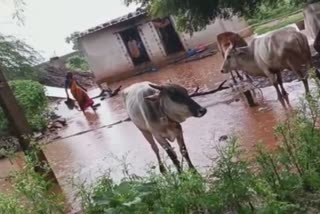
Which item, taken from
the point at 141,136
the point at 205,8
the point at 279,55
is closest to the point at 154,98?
the point at 279,55

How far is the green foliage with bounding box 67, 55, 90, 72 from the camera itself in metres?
36.2

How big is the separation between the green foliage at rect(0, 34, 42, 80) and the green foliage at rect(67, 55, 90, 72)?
15.1 metres

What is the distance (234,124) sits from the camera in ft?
29.5

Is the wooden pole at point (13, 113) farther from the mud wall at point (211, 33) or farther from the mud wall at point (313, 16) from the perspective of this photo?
the mud wall at point (211, 33)

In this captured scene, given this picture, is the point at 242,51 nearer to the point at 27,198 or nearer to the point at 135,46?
the point at 27,198

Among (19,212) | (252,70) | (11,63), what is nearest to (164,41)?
(11,63)

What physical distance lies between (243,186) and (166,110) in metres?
2.70

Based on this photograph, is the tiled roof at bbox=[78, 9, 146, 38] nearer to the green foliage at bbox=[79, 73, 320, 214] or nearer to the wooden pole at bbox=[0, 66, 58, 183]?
the wooden pole at bbox=[0, 66, 58, 183]

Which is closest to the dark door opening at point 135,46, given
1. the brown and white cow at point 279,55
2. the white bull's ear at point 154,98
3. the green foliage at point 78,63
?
the green foliage at point 78,63

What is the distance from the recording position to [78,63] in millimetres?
36844

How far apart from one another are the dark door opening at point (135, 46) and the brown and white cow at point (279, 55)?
57.7 feet

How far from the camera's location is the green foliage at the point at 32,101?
16.7m

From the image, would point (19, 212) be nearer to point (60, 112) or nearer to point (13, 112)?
point (13, 112)

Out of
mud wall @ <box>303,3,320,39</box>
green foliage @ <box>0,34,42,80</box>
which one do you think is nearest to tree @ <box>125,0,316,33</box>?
mud wall @ <box>303,3,320,39</box>
